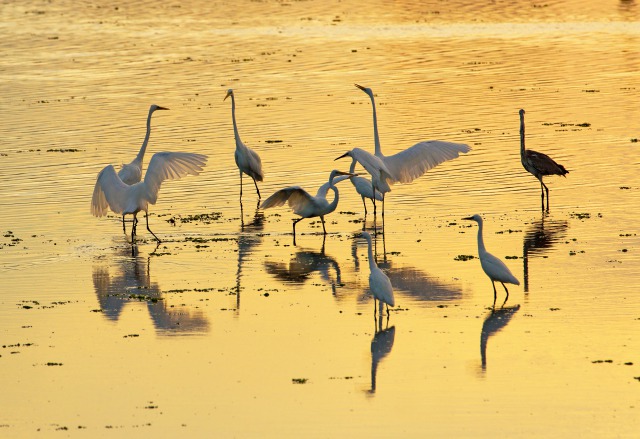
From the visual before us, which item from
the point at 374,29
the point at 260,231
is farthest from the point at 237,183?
the point at 374,29

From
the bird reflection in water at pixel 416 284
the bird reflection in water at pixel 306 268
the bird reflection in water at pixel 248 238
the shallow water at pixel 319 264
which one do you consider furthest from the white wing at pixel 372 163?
the bird reflection in water at pixel 248 238

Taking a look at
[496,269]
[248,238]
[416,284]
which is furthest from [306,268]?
[496,269]

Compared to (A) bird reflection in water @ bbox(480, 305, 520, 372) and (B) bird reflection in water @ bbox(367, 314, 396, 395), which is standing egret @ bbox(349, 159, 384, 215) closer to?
(A) bird reflection in water @ bbox(480, 305, 520, 372)

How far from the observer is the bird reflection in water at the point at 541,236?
18922mm

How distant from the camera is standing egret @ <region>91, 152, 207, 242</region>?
802 inches

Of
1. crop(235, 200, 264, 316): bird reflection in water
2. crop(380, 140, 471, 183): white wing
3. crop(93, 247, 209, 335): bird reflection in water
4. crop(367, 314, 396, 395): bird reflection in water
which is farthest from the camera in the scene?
crop(380, 140, 471, 183): white wing

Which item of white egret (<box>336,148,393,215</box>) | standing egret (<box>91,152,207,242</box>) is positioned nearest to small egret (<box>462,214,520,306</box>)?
white egret (<box>336,148,393,215</box>)

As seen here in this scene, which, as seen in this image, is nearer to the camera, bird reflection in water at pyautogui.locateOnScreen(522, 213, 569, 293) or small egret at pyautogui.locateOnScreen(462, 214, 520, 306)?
small egret at pyautogui.locateOnScreen(462, 214, 520, 306)

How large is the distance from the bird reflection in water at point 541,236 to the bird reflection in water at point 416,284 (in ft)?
4.50

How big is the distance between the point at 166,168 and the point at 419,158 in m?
4.22

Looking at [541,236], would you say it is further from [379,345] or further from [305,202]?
[379,345]

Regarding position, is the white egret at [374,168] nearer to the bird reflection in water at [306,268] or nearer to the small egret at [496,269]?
the bird reflection in water at [306,268]

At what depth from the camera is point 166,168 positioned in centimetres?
2084

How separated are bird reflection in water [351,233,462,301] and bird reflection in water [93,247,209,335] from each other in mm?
2554
